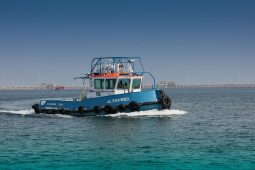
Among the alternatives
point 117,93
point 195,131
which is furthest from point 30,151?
point 117,93

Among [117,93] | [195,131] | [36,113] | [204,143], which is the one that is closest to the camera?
[204,143]

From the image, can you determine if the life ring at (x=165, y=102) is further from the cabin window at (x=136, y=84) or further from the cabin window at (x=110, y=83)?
the cabin window at (x=110, y=83)

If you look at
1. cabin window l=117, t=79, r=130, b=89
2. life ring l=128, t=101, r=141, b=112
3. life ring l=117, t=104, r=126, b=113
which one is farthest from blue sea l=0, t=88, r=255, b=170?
cabin window l=117, t=79, r=130, b=89

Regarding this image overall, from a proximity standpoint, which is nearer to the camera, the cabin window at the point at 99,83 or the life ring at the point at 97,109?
the life ring at the point at 97,109

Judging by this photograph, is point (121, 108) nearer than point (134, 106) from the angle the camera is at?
No

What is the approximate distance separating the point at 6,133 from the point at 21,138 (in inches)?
156

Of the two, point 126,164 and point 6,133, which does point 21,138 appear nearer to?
point 6,133

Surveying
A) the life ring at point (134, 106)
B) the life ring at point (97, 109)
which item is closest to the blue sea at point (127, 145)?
the life ring at point (134, 106)

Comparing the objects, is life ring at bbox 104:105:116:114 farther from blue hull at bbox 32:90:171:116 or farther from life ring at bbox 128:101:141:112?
life ring at bbox 128:101:141:112

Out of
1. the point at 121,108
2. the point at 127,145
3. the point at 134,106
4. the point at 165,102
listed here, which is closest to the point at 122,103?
the point at 121,108

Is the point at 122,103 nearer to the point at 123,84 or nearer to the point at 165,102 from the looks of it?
the point at 123,84

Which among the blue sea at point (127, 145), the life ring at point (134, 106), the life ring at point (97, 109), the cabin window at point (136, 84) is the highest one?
the cabin window at point (136, 84)

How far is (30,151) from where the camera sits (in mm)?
25562

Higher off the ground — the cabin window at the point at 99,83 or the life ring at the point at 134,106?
the cabin window at the point at 99,83
